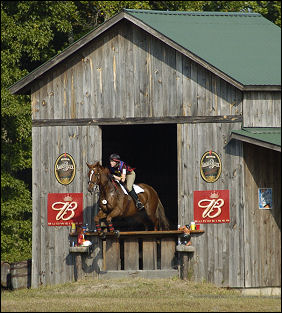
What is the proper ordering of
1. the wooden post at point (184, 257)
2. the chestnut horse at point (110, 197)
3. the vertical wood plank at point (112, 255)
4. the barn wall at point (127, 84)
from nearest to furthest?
the chestnut horse at point (110, 197), the wooden post at point (184, 257), the barn wall at point (127, 84), the vertical wood plank at point (112, 255)

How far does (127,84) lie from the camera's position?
2839 cm

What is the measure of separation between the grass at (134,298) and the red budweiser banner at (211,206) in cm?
187

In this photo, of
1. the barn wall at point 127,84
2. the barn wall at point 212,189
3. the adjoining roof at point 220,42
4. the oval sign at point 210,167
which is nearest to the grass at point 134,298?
the barn wall at point 212,189

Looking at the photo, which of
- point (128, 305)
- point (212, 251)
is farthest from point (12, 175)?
point (128, 305)

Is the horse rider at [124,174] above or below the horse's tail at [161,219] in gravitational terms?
above

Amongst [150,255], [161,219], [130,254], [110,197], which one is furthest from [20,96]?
[150,255]

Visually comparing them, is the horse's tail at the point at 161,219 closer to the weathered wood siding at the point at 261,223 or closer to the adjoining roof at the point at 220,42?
the weathered wood siding at the point at 261,223

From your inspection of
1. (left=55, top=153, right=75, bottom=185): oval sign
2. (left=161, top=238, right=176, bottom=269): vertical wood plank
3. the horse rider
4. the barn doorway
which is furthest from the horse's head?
the barn doorway

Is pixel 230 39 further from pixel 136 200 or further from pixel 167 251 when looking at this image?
pixel 167 251

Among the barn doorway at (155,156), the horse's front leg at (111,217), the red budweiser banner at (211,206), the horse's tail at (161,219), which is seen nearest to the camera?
the red budweiser banner at (211,206)

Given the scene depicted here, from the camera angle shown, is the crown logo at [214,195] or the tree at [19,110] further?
the tree at [19,110]

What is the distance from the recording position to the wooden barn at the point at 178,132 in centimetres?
2741

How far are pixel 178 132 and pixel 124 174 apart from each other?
1.99 metres

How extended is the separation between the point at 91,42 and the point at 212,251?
23.2 ft
